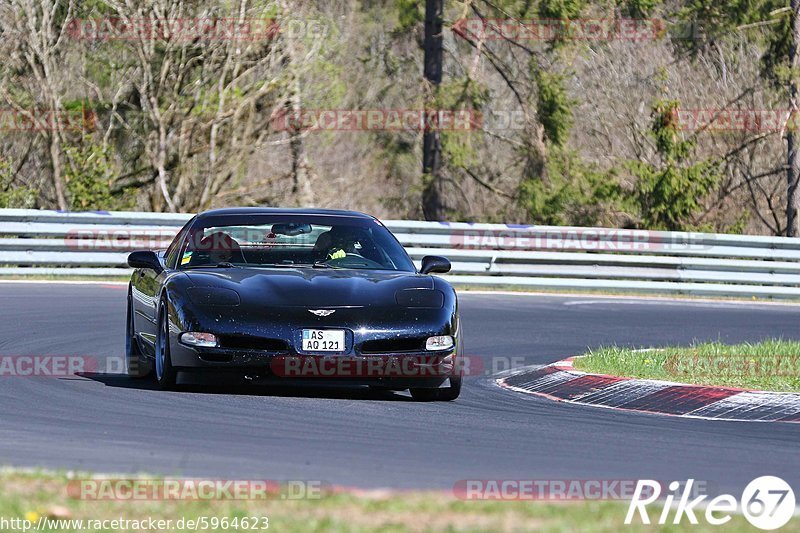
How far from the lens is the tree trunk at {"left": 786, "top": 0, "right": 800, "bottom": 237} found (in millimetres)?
28203

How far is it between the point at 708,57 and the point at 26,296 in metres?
23.0

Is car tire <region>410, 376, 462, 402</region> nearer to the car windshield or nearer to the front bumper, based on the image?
the front bumper

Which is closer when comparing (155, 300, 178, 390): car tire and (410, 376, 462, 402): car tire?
(155, 300, 178, 390): car tire

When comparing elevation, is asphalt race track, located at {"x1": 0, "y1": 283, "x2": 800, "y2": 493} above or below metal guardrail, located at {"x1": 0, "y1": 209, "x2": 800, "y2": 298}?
above

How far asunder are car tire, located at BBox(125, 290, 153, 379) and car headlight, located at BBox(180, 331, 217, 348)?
1.25 meters

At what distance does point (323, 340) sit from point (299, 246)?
1.87 meters

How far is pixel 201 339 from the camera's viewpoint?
888 centimetres

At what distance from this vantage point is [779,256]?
2180 cm

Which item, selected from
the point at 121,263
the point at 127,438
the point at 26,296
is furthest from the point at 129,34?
the point at 127,438

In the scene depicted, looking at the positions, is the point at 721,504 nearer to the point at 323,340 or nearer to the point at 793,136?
the point at 323,340

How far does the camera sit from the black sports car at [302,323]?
29.0ft

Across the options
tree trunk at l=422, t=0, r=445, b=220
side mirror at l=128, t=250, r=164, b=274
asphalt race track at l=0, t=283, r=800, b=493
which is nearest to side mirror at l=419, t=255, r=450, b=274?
Answer: asphalt race track at l=0, t=283, r=800, b=493
